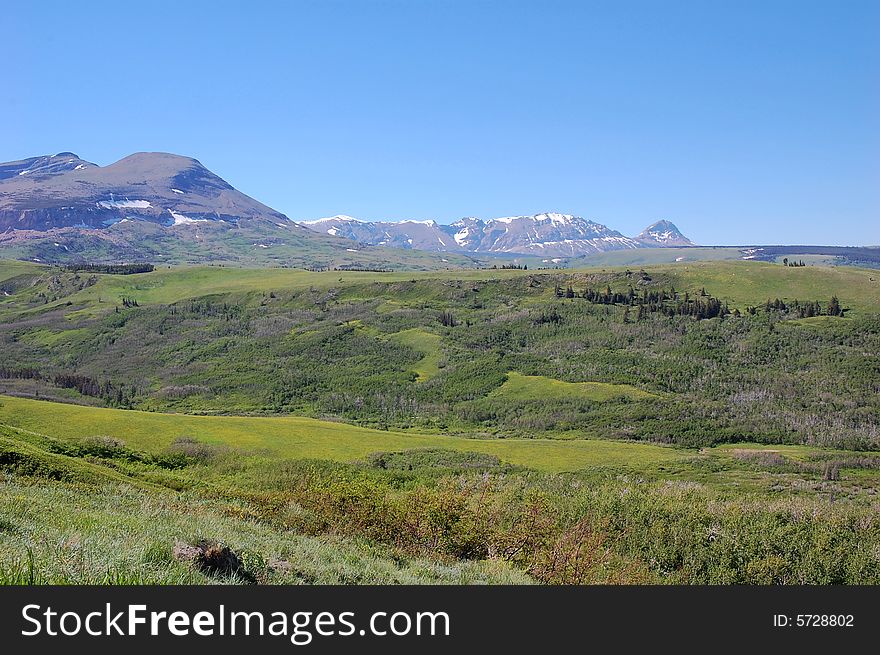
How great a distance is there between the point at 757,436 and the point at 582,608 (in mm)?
137722

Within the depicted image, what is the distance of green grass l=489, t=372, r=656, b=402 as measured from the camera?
528 ft

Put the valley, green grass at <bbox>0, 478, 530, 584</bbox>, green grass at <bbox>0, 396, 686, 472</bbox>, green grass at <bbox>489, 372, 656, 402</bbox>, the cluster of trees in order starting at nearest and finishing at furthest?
green grass at <bbox>0, 478, 530, 584</bbox>, the valley, green grass at <bbox>0, 396, 686, 472</bbox>, green grass at <bbox>489, 372, 656, 402</bbox>, the cluster of trees

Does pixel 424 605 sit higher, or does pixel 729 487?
pixel 424 605

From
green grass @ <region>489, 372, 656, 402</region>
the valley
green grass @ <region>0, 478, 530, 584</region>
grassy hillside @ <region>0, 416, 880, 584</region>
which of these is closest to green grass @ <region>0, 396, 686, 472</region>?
the valley

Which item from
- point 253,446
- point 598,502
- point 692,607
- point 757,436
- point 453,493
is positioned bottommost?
point 757,436

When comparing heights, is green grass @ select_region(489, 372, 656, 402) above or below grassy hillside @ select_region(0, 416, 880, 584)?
below

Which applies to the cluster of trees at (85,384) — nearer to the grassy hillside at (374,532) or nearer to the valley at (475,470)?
the valley at (475,470)


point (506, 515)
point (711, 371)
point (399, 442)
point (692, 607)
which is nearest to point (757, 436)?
point (711, 371)

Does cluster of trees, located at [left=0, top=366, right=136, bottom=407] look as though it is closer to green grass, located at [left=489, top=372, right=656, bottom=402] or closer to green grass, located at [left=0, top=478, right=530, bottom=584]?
green grass, located at [left=489, top=372, right=656, bottom=402]

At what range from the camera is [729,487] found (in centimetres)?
8506

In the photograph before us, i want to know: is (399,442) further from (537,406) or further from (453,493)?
(453,493)

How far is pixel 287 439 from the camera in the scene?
99.8 meters

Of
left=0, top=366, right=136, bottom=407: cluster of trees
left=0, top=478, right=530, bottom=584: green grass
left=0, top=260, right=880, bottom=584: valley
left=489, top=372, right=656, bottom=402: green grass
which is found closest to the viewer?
left=0, top=478, right=530, bottom=584: green grass

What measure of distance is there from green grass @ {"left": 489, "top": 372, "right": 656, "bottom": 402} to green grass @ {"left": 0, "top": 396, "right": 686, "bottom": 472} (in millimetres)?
33446
